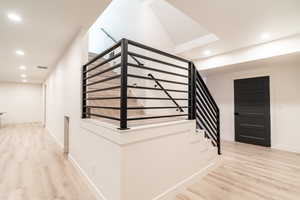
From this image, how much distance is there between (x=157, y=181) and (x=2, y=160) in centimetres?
367

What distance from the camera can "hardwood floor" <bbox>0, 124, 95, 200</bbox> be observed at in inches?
83.4

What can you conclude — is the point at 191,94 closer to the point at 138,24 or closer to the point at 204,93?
the point at 204,93

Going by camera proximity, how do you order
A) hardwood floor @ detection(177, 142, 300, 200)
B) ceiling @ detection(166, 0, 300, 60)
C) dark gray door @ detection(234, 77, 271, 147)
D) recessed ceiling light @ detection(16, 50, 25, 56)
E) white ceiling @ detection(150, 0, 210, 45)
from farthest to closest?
1. dark gray door @ detection(234, 77, 271, 147)
2. recessed ceiling light @ detection(16, 50, 25, 56)
3. white ceiling @ detection(150, 0, 210, 45)
4. ceiling @ detection(166, 0, 300, 60)
5. hardwood floor @ detection(177, 142, 300, 200)

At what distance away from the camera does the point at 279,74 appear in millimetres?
4273

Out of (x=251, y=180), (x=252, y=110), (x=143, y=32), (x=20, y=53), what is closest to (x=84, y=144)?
(x=251, y=180)

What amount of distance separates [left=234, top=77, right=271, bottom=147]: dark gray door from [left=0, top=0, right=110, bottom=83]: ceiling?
477cm

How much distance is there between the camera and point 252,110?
4.75 meters

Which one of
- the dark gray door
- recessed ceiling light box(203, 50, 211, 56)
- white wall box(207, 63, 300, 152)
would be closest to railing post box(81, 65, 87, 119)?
recessed ceiling light box(203, 50, 211, 56)

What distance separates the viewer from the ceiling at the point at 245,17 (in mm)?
2232

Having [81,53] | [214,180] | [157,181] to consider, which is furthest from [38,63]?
[214,180]

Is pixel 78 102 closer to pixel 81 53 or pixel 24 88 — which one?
pixel 81 53

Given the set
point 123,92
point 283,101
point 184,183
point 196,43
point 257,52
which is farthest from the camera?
point 283,101

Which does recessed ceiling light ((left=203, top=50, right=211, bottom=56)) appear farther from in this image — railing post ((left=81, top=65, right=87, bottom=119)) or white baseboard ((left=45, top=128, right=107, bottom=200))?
white baseboard ((left=45, top=128, right=107, bottom=200))

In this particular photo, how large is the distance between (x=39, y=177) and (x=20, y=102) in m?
8.89
